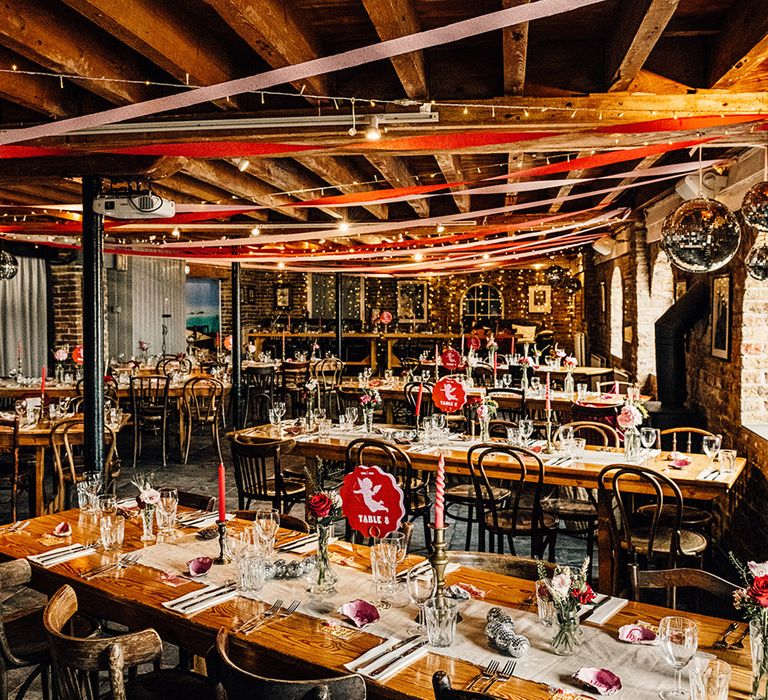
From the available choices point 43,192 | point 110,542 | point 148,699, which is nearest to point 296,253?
point 43,192

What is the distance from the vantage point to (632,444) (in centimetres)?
461

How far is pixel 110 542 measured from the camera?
300 cm

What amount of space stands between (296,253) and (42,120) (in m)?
5.90

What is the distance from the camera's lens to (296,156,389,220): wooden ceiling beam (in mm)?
5359

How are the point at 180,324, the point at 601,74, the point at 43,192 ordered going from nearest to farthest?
the point at 601,74, the point at 43,192, the point at 180,324

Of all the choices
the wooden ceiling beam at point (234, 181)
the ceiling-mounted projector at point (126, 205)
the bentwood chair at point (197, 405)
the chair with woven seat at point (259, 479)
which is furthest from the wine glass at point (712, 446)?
the bentwood chair at point (197, 405)

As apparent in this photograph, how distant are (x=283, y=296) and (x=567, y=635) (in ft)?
52.1

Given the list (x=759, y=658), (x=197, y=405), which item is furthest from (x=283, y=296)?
(x=759, y=658)

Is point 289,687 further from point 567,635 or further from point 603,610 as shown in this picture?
point 603,610

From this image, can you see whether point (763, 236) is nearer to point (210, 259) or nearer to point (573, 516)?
point (573, 516)

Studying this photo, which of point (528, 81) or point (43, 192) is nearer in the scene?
point (528, 81)

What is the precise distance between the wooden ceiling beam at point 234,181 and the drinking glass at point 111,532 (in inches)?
125

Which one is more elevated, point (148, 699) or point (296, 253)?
point (296, 253)

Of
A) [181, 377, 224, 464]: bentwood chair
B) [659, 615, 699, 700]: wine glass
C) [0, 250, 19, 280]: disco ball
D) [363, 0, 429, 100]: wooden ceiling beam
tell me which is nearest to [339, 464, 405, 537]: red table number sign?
[659, 615, 699, 700]: wine glass
